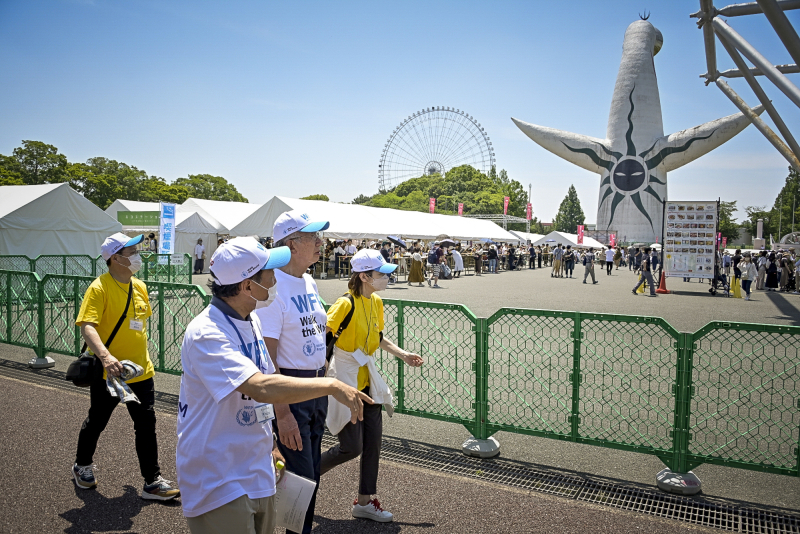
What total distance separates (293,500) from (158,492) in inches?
72.9

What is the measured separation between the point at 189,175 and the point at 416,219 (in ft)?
181

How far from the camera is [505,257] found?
37969 mm

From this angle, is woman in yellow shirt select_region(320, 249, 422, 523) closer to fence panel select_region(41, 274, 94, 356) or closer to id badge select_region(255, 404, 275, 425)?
id badge select_region(255, 404, 275, 425)

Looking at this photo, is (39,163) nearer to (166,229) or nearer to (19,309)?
(166,229)

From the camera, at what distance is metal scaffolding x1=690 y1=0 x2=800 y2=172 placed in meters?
6.68

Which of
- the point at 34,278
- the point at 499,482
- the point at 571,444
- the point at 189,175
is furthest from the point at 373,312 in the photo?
the point at 189,175

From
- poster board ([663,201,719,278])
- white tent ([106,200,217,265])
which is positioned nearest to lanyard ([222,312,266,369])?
poster board ([663,201,719,278])

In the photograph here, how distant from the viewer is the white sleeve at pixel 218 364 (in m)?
1.95

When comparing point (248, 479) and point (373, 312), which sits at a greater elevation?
point (373, 312)

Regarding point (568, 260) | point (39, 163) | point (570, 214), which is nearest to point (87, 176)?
point (39, 163)

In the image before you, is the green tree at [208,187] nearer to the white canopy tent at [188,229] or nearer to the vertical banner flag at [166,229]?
the white canopy tent at [188,229]

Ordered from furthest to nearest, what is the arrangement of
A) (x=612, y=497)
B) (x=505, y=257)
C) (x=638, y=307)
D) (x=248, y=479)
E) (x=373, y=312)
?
(x=505, y=257), (x=638, y=307), (x=612, y=497), (x=373, y=312), (x=248, y=479)

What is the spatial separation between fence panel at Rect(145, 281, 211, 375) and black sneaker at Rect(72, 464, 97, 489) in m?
2.90

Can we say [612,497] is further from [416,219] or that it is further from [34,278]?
[416,219]
